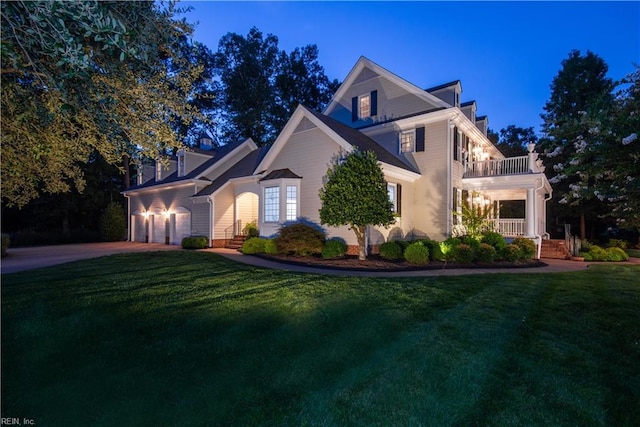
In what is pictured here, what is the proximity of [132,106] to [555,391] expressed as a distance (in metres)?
7.07

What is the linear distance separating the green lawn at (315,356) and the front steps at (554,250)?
9.76 m

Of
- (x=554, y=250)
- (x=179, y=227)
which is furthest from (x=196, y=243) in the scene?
(x=554, y=250)

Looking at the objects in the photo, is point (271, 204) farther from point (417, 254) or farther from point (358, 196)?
point (417, 254)

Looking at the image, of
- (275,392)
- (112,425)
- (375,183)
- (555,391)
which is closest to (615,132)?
(555,391)

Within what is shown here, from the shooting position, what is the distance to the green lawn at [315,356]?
2.75 metres

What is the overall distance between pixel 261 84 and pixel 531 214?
1017 inches

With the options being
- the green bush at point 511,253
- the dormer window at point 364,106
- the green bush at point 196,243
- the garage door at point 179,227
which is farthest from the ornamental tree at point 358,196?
the garage door at point 179,227

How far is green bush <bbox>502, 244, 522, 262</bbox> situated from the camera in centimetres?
1151

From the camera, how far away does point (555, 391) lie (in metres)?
3.05

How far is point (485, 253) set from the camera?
1096cm

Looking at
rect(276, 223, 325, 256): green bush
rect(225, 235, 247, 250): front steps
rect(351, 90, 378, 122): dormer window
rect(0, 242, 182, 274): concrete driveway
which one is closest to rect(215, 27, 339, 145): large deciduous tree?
rect(351, 90, 378, 122): dormer window

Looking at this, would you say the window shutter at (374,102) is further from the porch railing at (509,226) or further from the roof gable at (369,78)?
the porch railing at (509,226)

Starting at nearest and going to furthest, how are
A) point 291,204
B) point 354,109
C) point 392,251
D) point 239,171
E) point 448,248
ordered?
point 448,248 < point 392,251 < point 291,204 < point 354,109 < point 239,171

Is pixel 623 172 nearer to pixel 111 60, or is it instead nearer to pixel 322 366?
pixel 322 366
